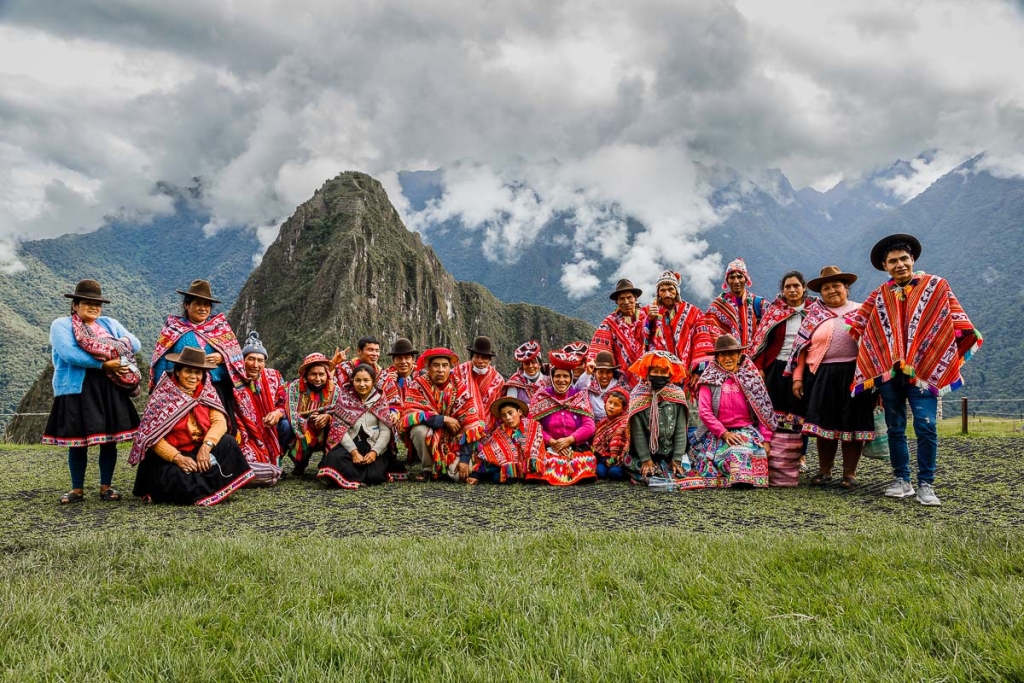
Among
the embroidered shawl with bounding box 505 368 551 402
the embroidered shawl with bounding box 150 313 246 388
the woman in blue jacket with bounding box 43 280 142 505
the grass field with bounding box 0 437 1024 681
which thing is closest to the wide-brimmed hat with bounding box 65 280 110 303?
the woman in blue jacket with bounding box 43 280 142 505

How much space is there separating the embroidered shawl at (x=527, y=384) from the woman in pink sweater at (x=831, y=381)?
8.21 ft

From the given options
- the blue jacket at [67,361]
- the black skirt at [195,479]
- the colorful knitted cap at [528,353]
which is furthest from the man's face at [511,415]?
the blue jacket at [67,361]

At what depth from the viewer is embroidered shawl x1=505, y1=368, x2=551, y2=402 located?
20.5ft

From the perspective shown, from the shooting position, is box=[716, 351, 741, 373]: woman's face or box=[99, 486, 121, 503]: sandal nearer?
box=[99, 486, 121, 503]: sandal

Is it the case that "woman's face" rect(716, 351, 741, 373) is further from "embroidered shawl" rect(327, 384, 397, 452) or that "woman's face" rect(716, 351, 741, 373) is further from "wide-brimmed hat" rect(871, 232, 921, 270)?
"embroidered shawl" rect(327, 384, 397, 452)

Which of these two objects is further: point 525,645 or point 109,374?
point 109,374

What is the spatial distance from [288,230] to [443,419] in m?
102

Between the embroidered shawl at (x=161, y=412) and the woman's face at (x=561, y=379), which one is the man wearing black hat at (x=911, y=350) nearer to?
the woman's face at (x=561, y=379)

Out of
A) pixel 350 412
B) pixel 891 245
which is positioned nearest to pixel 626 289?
pixel 891 245

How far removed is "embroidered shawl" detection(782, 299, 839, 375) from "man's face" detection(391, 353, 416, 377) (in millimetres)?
4118

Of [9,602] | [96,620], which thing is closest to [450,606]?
[96,620]

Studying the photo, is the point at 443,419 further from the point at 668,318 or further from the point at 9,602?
the point at 9,602

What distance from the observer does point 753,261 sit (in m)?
136

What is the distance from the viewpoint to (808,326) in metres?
5.28
